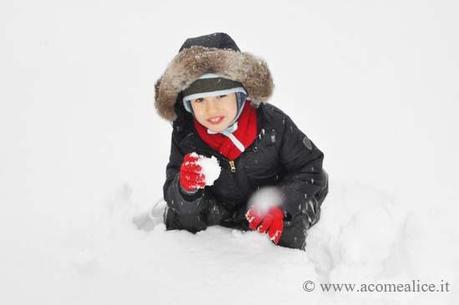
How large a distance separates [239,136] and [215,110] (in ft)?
0.74

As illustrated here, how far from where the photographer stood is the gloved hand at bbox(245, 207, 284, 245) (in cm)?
236

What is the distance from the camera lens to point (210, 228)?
2693mm

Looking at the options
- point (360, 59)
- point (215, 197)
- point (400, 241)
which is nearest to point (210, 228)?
point (215, 197)

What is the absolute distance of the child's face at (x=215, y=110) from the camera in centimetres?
230

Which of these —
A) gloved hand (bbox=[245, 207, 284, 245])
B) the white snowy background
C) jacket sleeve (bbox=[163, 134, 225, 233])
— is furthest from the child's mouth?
the white snowy background

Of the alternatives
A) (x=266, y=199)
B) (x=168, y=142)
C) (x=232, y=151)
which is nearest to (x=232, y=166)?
(x=232, y=151)

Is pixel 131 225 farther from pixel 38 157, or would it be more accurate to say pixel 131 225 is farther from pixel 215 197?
pixel 38 157

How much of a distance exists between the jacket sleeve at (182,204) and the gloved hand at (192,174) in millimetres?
118

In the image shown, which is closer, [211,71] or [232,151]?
[211,71]

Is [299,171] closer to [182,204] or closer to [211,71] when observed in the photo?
[182,204]

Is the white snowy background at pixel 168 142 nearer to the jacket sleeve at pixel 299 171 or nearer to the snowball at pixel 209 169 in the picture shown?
the jacket sleeve at pixel 299 171

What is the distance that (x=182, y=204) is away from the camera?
2.48 meters

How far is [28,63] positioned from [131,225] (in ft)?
9.45

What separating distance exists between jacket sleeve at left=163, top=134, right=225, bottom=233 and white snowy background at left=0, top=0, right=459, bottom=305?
89 millimetres
